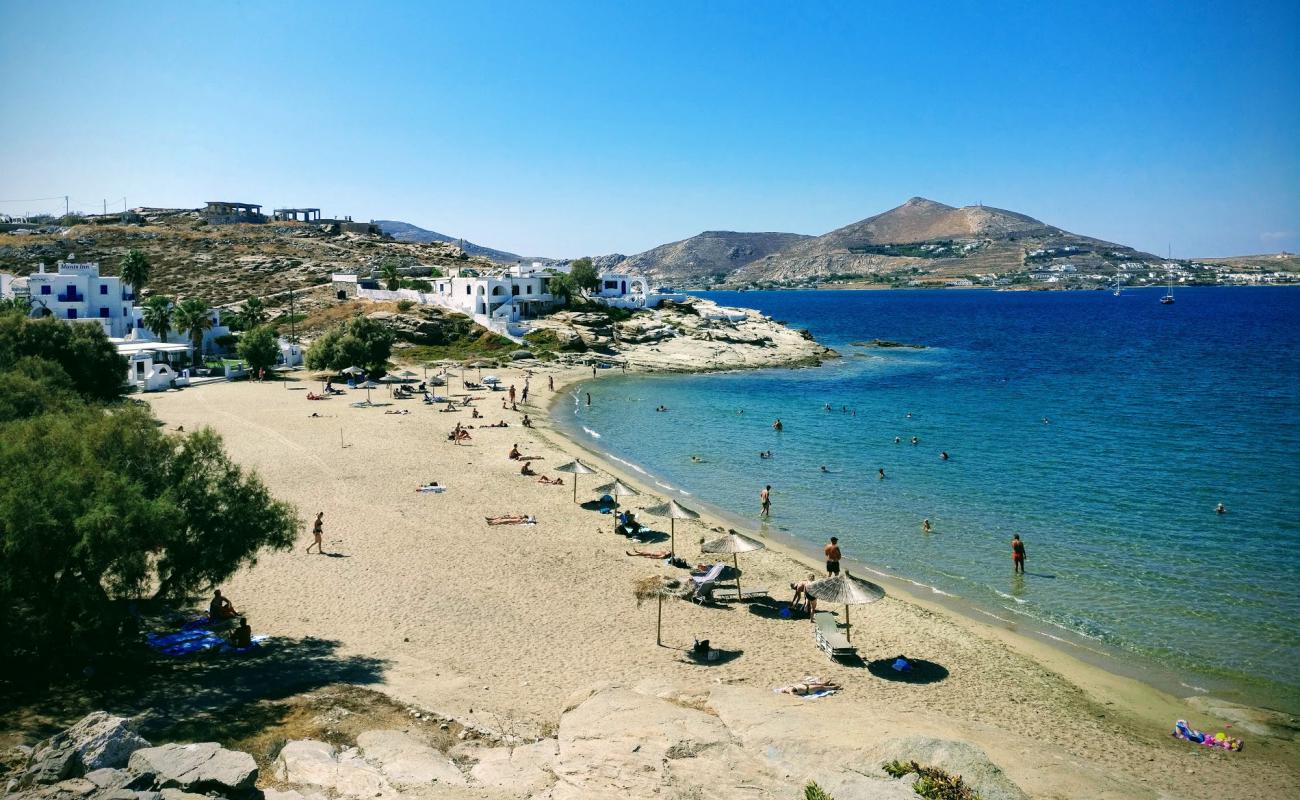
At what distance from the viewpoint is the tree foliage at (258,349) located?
192 feet

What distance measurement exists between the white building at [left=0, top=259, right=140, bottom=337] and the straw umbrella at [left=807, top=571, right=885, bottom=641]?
2449 inches

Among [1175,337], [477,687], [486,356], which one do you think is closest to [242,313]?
[486,356]

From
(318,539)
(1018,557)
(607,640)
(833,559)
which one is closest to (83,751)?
(607,640)

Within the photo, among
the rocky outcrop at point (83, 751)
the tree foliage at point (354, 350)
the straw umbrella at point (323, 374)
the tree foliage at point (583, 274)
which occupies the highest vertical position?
the tree foliage at point (583, 274)

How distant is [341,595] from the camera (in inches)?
812

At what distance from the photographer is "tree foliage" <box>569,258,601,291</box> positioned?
300 feet

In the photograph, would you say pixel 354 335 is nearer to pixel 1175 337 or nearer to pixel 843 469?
pixel 843 469

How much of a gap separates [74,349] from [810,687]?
4281 cm

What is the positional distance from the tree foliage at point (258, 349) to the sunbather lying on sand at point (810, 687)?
53.9 meters

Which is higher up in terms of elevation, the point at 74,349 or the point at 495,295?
the point at 495,295

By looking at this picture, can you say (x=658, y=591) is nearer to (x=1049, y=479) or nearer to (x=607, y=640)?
(x=607, y=640)

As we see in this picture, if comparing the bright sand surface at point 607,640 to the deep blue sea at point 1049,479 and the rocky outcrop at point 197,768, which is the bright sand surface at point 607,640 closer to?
the deep blue sea at point 1049,479

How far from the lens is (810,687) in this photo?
54.3ft

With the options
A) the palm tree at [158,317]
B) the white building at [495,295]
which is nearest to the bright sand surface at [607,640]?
the palm tree at [158,317]
